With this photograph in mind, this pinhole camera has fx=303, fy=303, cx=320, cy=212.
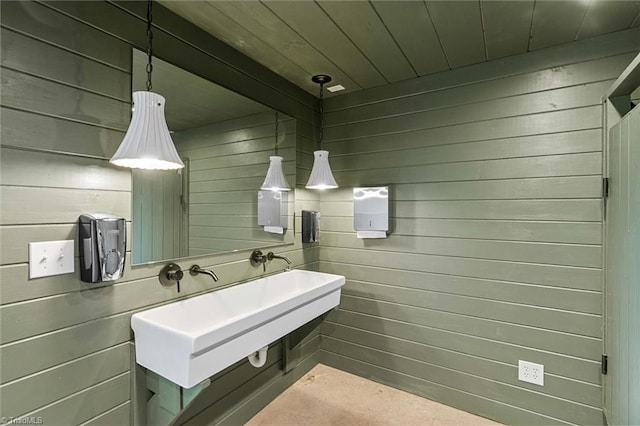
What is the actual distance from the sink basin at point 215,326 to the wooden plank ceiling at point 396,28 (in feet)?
4.71

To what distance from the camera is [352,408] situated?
2.08 metres

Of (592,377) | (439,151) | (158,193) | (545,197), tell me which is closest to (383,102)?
(439,151)

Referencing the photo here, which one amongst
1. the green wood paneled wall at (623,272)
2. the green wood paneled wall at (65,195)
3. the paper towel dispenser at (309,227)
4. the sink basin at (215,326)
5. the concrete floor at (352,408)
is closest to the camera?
the green wood paneled wall at (65,195)

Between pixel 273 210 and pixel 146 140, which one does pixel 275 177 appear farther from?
pixel 146 140

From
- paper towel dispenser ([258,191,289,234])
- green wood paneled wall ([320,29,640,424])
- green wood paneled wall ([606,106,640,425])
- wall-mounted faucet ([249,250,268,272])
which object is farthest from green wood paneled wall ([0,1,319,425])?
green wood paneled wall ([606,106,640,425])

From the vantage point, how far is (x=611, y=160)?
1.59 meters

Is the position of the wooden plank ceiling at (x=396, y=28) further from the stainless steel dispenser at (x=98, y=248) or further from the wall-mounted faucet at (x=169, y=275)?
the wall-mounted faucet at (x=169, y=275)

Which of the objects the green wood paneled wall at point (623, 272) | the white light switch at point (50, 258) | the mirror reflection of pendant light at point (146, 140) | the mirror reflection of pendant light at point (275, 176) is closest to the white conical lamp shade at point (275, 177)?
the mirror reflection of pendant light at point (275, 176)

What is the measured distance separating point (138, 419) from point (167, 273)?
25.1 inches

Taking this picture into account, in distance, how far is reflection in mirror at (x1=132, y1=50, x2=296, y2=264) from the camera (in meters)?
1.44

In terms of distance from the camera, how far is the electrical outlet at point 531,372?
5.95ft

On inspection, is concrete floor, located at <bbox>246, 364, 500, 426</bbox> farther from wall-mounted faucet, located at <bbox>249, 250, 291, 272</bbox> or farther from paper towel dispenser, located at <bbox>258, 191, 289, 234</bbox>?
paper towel dispenser, located at <bbox>258, 191, 289, 234</bbox>

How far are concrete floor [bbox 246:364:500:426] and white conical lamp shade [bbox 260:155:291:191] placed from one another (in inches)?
59.8

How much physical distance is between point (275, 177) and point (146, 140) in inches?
43.3
